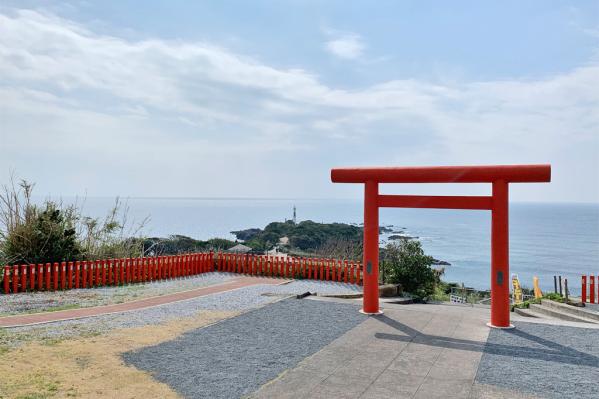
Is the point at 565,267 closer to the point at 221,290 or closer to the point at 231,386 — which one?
the point at 221,290

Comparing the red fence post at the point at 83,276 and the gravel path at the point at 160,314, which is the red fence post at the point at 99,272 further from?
the gravel path at the point at 160,314

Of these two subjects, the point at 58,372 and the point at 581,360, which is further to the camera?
the point at 581,360

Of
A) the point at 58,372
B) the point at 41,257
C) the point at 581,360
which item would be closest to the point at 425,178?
the point at 581,360

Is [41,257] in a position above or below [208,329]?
above

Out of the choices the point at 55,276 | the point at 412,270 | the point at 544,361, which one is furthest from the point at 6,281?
the point at 544,361

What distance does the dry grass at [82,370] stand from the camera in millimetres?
5945

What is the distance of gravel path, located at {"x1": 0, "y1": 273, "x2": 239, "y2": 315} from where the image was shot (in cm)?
1158

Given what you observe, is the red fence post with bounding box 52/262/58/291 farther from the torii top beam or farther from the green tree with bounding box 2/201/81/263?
the torii top beam

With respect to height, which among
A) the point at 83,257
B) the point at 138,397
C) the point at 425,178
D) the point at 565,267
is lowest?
the point at 565,267

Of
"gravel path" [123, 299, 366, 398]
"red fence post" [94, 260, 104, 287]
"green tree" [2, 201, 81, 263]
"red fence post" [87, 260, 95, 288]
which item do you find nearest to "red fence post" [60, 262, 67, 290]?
"red fence post" [87, 260, 95, 288]

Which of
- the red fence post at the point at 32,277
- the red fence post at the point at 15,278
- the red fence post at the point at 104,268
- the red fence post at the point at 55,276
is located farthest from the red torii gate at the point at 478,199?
the red fence post at the point at 15,278

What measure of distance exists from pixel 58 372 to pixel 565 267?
10584cm

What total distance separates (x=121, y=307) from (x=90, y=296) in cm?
209

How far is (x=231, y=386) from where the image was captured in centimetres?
611
